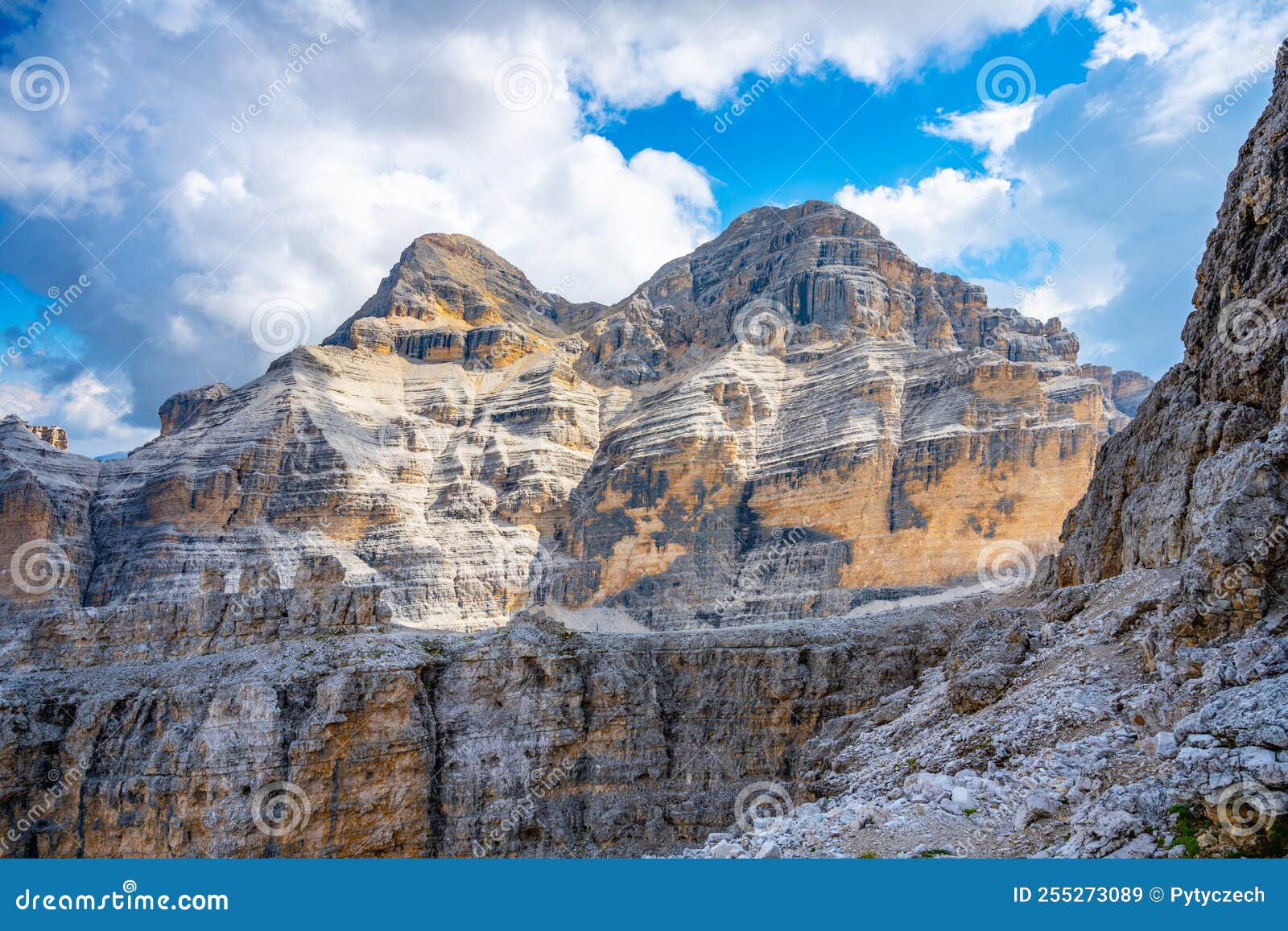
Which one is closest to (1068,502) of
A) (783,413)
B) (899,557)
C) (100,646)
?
(899,557)

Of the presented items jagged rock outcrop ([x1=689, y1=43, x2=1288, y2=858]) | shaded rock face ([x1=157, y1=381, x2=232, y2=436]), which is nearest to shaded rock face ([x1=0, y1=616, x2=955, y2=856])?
jagged rock outcrop ([x1=689, y1=43, x2=1288, y2=858])

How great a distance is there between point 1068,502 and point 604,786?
224 ft

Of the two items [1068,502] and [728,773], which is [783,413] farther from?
[728,773]

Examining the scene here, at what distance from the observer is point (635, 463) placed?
12706 centimetres

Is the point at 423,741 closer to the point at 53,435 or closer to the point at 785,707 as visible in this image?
the point at 785,707

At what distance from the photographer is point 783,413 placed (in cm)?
13550

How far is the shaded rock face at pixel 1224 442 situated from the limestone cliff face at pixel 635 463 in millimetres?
64143

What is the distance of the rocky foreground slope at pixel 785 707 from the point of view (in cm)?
1931

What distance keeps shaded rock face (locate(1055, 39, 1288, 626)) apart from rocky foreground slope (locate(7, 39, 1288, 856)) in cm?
11

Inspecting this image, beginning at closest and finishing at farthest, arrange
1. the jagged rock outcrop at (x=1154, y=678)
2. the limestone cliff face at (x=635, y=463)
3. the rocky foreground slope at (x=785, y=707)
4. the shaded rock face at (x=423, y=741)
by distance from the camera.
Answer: the jagged rock outcrop at (x=1154, y=678) < the rocky foreground slope at (x=785, y=707) < the shaded rock face at (x=423, y=741) < the limestone cliff face at (x=635, y=463)

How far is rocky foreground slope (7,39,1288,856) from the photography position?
19312 mm

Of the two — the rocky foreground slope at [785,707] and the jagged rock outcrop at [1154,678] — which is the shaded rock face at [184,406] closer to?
the rocky foreground slope at [785,707]

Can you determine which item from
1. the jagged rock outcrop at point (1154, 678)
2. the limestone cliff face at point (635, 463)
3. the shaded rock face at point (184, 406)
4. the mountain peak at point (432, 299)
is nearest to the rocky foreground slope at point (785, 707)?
the jagged rock outcrop at point (1154, 678)

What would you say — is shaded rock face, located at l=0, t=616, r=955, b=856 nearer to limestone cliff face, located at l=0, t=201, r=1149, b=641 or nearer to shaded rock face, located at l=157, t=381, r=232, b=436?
limestone cliff face, located at l=0, t=201, r=1149, b=641
